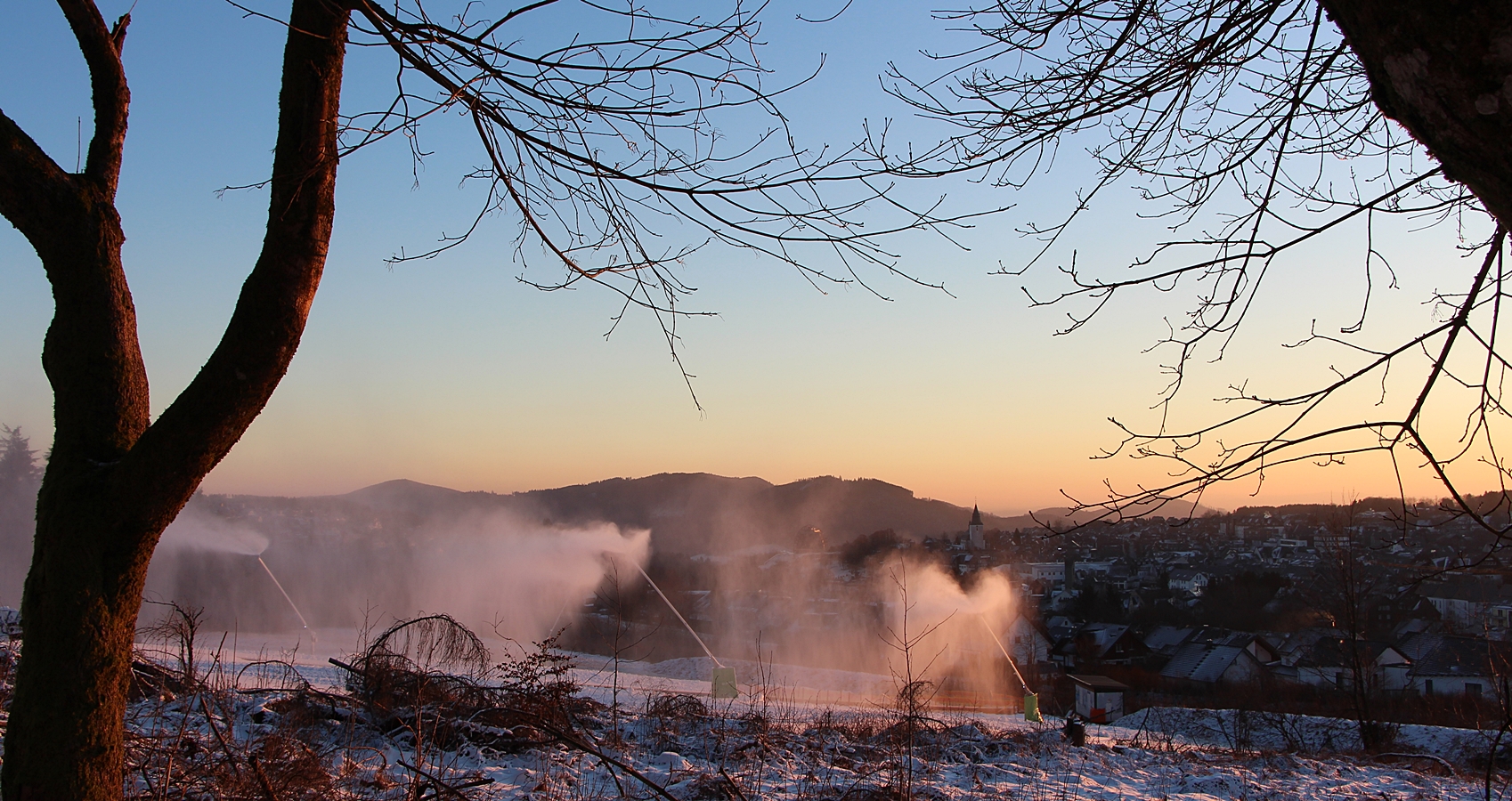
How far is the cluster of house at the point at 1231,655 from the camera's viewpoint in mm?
29984

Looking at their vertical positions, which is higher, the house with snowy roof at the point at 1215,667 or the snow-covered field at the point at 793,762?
the snow-covered field at the point at 793,762

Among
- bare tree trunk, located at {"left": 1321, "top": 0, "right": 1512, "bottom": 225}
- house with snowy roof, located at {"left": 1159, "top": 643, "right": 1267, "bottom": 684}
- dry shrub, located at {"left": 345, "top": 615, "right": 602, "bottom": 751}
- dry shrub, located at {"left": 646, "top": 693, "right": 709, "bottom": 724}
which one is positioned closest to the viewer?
bare tree trunk, located at {"left": 1321, "top": 0, "right": 1512, "bottom": 225}

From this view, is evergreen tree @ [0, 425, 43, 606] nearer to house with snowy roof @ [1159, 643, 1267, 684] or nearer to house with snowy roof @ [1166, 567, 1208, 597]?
house with snowy roof @ [1159, 643, 1267, 684]

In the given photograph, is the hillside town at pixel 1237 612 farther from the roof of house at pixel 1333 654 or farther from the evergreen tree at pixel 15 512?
the evergreen tree at pixel 15 512

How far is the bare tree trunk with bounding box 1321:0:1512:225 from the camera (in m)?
1.15

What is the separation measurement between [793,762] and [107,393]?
5.35 metres

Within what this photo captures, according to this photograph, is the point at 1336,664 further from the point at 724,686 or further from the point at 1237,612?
the point at 724,686

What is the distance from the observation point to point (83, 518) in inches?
95.3

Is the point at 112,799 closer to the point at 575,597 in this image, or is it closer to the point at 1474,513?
the point at 1474,513

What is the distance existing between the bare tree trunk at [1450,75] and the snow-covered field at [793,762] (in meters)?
3.40

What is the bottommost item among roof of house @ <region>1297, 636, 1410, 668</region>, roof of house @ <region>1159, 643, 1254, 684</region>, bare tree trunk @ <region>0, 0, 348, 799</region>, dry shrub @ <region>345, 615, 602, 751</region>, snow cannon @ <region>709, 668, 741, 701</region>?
roof of house @ <region>1159, 643, 1254, 684</region>

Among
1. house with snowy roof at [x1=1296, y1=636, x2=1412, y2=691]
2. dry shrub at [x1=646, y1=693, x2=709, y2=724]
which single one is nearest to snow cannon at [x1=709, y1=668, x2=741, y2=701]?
dry shrub at [x1=646, y1=693, x2=709, y2=724]

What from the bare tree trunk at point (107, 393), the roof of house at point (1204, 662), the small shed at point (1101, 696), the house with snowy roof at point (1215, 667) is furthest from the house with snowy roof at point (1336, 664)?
the bare tree trunk at point (107, 393)

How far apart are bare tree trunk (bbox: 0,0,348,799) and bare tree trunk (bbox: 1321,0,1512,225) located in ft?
8.71
